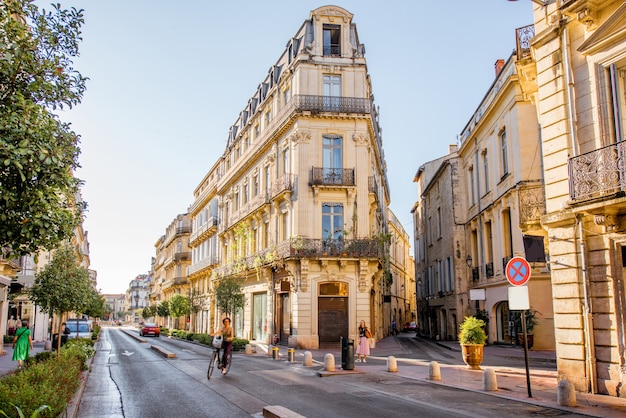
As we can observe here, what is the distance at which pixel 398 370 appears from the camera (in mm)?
Answer: 17656

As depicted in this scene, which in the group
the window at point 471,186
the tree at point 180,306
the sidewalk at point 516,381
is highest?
the window at point 471,186

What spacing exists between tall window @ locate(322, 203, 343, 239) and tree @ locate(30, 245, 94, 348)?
13.8 meters

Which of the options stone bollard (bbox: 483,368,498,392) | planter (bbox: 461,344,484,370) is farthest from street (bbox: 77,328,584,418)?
planter (bbox: 461,344,484,370)

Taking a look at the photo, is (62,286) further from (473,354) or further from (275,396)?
(473,354)

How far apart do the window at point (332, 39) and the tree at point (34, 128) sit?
25387mm

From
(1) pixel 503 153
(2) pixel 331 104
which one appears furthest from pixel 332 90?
(1) pixel 503 153

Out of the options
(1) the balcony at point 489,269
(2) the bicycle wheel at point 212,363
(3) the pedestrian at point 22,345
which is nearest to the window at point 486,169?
(1) the balcony at point 489,269

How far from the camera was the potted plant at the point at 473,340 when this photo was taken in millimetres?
17469

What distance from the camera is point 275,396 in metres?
11.8

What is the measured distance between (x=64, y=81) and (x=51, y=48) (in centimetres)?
57

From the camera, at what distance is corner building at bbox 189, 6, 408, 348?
1179 inches

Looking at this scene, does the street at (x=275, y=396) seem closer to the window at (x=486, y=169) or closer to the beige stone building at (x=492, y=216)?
the beige stone building at (x=492, y=216)

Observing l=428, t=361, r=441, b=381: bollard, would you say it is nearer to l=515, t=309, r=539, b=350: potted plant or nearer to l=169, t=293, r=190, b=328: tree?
l=515, t=309, r=539, b=350: potted plant

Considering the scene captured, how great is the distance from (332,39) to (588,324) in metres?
25.3
